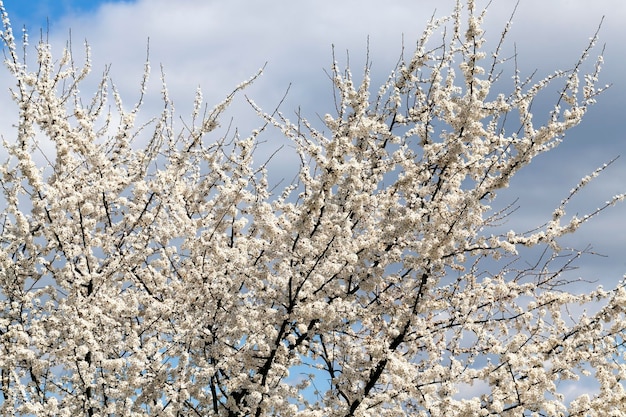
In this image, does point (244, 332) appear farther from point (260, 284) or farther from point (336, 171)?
point (336, 171)

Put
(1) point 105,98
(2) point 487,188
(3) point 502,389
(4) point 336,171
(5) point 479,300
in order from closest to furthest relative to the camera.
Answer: (4) point 336,171
(3) point 502,389
(2) point 487,188
(5) point 479,300
(1) point 105,98

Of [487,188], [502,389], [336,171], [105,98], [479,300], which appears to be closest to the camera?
[336,171]

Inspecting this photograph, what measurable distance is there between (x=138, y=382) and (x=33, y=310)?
6.92 feet

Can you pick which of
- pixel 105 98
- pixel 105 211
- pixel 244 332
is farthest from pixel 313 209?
pixel 105 98

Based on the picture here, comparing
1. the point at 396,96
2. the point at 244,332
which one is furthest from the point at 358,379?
A: the point at 396,96

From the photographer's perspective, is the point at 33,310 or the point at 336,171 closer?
the point at 336,171

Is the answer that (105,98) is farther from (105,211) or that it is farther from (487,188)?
(487,188)

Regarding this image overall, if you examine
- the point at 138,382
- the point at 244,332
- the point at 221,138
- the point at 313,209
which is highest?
the point at 221,138

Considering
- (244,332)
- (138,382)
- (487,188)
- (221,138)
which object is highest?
(221,138)

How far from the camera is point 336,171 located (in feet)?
29.4

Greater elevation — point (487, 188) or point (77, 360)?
point (487, 188)

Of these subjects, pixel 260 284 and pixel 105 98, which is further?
pixel 105 98

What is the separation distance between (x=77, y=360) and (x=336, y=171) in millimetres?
4460

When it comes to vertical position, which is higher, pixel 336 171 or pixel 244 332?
pixel 336 171
